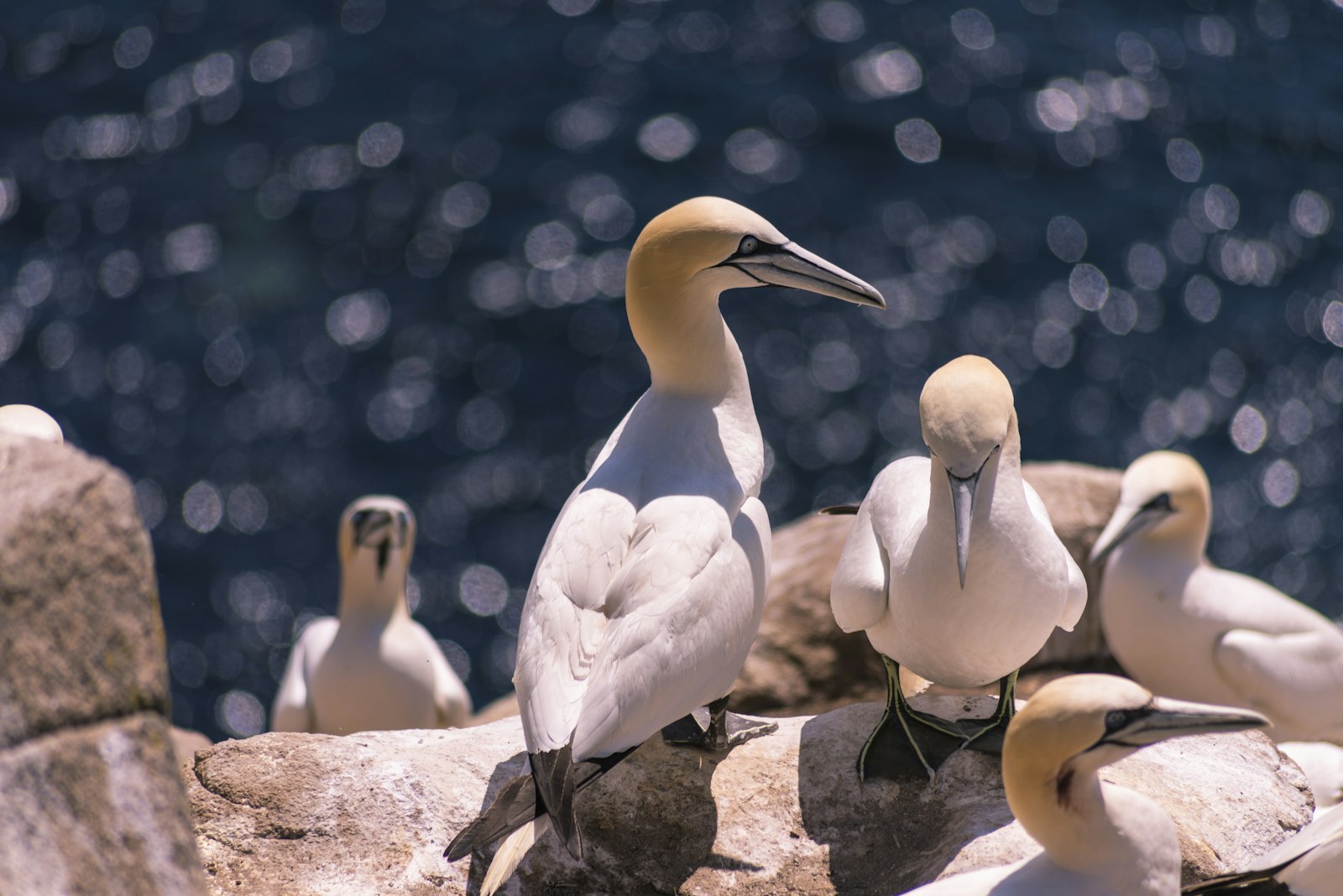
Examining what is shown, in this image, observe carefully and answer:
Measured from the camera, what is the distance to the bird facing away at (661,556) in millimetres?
3746

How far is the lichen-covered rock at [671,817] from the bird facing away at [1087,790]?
60 centimetres

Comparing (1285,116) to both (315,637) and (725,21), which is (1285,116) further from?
(315,637)

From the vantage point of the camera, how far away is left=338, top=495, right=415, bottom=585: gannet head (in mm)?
7477

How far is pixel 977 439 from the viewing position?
374 centimetres

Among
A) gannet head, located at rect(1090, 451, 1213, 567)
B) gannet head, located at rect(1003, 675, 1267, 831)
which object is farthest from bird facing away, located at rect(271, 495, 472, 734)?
gannet head, located at rect(1003, 675, 1267, 831)

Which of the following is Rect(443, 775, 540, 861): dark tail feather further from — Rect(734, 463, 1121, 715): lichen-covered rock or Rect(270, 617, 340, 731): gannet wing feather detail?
Rect(270, 617, 340, 731): gannet wing feather detail

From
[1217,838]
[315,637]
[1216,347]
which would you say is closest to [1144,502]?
[1217,838]

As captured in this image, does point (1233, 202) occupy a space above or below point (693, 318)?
below

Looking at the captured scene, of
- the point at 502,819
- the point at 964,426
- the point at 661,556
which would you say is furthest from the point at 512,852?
the point at 964,426

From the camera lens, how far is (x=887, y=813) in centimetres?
426

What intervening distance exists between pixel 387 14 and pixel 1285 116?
9061 mm

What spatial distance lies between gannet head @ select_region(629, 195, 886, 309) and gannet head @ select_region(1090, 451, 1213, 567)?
289 centimetres

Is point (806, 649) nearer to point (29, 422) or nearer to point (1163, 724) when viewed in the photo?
point (29, 422)

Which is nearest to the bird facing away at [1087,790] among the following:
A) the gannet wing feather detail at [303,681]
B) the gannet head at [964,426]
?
the gannet head at [964,426]
